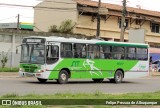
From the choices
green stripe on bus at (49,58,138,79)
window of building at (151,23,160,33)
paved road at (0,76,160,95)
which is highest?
window of building at (151,23,160,33)

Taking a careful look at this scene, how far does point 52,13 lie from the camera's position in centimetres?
6394

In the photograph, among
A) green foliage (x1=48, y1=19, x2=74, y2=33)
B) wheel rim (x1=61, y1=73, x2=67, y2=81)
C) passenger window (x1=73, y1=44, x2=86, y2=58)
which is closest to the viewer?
wheel rim (x1=61, y1=73, x2=67, y2=81)

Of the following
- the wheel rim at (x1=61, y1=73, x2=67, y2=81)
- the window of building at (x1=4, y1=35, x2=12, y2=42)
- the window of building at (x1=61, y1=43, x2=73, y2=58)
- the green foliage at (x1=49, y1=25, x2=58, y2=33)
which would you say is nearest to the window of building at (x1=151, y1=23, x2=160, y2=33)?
the green foliage at (x1=49, y1=25, x2=58, y2=33)

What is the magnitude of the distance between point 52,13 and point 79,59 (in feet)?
124

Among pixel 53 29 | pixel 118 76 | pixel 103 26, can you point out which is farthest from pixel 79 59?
pixel 103 26

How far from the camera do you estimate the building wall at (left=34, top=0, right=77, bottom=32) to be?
5986 cm

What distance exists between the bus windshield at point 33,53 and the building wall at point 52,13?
33099 millimetres

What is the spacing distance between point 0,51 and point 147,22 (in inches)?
1224

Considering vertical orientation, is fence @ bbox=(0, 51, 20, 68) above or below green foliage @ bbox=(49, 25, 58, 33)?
below

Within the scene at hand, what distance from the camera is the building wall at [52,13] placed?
196ft

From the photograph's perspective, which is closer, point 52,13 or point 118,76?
point 118,76

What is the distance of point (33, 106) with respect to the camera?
36.8ft

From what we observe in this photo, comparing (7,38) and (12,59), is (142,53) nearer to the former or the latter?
(12,59)

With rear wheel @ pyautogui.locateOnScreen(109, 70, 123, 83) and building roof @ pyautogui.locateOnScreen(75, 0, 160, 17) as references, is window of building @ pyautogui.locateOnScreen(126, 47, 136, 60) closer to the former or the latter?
rear wheel @ pyautogui.locateOnScreen(109, 70, 123, 83)
